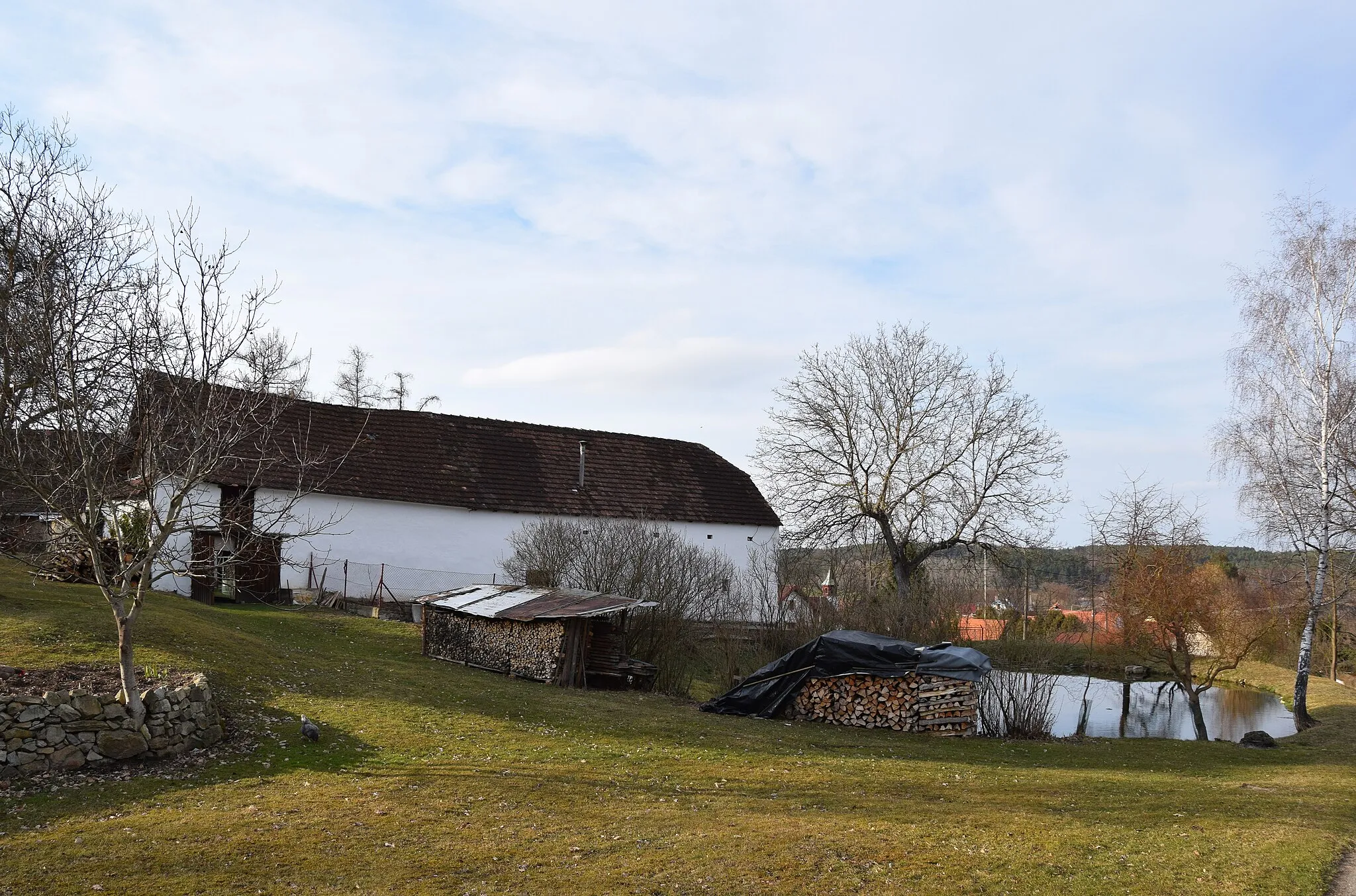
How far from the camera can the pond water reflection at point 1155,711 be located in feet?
68.7

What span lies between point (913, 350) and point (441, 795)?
2708 centimetres

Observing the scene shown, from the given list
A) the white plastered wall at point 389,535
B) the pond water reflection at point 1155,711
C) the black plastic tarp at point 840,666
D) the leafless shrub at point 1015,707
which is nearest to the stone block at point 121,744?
the black plastic tarp at point 840,666

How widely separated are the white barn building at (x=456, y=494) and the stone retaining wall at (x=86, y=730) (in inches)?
492

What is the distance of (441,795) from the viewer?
8844mm

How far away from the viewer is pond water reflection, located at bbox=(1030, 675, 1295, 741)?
2095 cm

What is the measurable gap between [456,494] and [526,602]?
10726 millimetres

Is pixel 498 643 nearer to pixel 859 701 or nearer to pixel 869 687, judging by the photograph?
pixel 859 701

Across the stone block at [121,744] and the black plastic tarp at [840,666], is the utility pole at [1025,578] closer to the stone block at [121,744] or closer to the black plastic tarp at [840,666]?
the black plastic tarp at [840,666]

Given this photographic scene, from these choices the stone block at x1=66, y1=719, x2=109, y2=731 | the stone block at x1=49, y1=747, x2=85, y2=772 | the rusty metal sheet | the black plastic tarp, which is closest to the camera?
the stone block at x1=49, y1=747, x2=85, y2=772

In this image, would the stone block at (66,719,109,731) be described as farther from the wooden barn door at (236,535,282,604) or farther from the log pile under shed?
the wooden barn door at (236,535,282,604)

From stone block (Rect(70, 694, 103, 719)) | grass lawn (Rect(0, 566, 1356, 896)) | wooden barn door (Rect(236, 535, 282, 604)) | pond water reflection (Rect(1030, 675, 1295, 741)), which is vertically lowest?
pond water reflection (Rect(1030, 675, 1295, 741))

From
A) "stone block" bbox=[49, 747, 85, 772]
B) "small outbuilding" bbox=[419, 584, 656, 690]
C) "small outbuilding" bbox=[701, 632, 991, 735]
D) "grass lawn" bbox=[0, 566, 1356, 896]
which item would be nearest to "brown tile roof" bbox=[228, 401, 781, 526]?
"small outbuilding" bbox=[419, 584, 656, 690]

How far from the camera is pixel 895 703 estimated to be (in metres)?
15.9

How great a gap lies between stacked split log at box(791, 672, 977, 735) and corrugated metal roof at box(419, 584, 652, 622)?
3.64 meters
